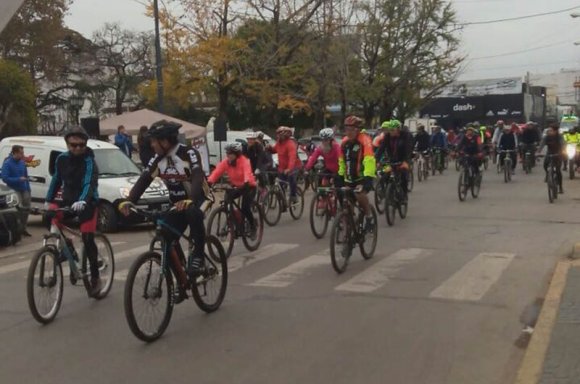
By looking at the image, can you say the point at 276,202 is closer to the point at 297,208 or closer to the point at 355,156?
the point at 297,208

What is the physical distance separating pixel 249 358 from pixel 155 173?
2.00 m

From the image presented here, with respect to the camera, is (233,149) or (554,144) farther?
(554,144)

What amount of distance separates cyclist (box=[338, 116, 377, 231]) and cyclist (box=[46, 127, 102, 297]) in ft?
11.6

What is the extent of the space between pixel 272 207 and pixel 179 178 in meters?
7.52

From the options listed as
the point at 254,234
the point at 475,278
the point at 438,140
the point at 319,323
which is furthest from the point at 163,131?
the point at 438,140

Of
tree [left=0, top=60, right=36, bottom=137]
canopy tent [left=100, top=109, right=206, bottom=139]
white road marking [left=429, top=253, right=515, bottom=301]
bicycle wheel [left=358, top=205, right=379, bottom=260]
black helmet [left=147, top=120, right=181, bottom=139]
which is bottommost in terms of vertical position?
white road marking [left=429, top=253, right=515, bottom=301]

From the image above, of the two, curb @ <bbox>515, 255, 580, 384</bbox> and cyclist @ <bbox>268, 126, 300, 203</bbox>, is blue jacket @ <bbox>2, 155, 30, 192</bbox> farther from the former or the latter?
curb @ <bbox>515, 255, 580, 384</bbox>

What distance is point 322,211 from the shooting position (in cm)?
1305

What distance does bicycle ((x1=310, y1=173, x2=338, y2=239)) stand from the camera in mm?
12352

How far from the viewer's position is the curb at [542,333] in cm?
536

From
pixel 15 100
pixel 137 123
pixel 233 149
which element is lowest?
pixel 233 149

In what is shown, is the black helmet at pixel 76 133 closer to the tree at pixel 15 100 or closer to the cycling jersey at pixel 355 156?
the cycling jersey at pixel 355 156

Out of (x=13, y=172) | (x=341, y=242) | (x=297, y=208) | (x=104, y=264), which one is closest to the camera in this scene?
(x=104, y=264)

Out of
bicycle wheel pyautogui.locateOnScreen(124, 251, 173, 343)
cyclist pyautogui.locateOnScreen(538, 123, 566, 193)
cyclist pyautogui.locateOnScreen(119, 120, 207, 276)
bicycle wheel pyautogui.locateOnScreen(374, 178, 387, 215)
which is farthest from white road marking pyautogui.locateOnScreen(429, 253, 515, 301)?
cyclist pyautogui.locateOnScreen(538, 123, 566, 193)
